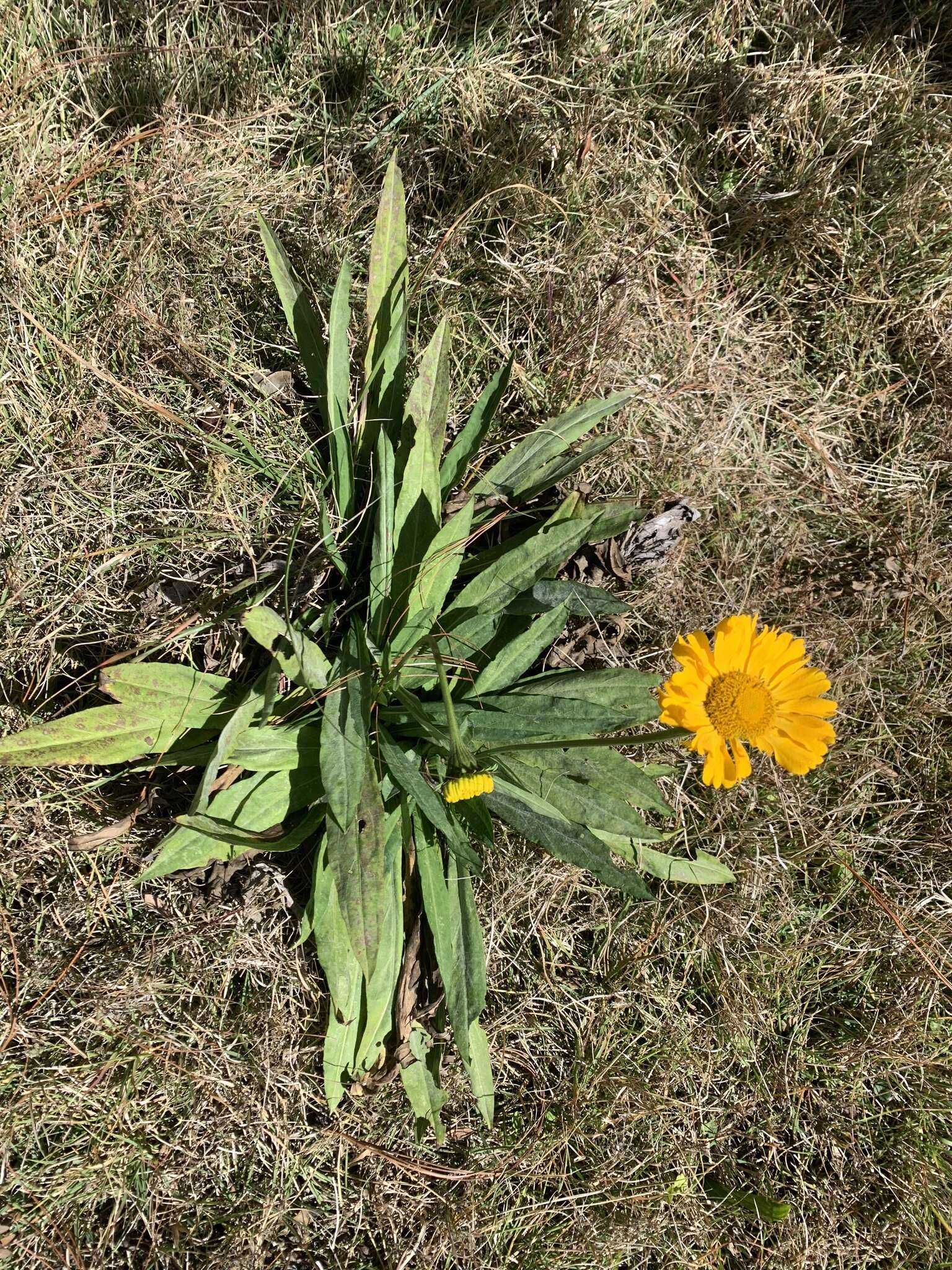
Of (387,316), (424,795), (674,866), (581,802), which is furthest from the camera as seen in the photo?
(674,866)

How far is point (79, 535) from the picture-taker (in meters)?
2.22

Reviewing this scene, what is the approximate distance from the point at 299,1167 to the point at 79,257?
7.57 feet

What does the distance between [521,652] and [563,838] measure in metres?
0.40

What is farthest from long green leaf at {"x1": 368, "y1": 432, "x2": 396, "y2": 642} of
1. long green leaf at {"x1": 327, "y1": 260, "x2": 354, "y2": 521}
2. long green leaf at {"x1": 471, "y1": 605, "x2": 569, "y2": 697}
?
long green leaf at {"x1": 471, "y1": 605, "x2": 569, "y2": 697}

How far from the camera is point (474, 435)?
2.10 metres

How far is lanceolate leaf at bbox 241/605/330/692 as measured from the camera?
5.78 feet

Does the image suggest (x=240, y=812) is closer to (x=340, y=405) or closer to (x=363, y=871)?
(x=363, y=871)

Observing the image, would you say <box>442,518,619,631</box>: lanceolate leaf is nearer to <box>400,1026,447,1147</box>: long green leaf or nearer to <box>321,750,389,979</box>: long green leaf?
<box>321,750,389,979</box>: long green leaf

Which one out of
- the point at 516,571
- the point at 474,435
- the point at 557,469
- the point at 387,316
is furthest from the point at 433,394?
the point at 516,571

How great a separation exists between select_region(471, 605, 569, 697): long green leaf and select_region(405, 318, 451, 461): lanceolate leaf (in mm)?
468

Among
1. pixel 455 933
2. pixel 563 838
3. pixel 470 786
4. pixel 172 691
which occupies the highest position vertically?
pixel 470 786

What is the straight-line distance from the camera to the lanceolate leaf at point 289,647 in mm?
1762

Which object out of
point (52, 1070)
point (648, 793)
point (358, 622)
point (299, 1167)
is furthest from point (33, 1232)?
point (648, 793)

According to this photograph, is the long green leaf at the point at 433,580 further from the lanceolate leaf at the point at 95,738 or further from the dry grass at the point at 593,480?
the lanceolate leaf at the point at 95,738
